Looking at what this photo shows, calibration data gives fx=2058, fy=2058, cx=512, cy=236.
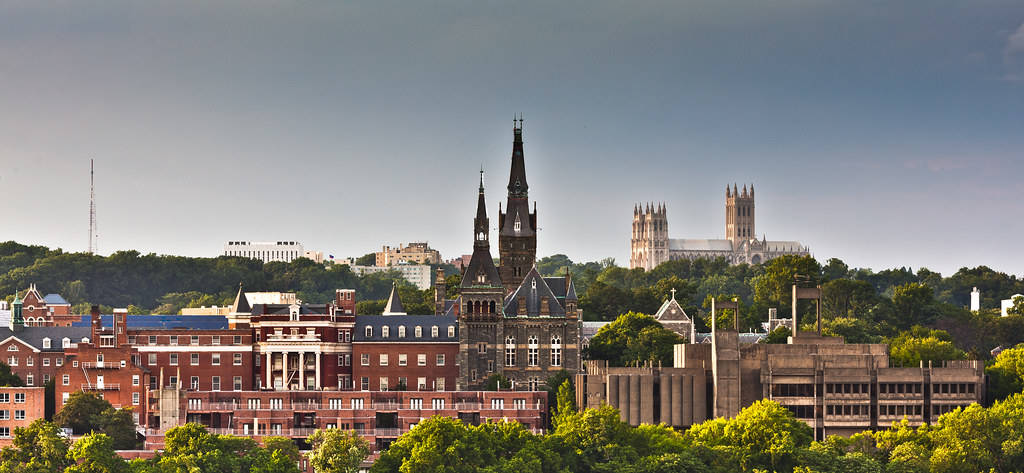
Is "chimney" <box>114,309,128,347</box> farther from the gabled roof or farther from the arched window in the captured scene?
the gabled roof

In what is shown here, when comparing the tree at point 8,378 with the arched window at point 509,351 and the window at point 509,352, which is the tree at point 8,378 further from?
the arched window at point 509,351

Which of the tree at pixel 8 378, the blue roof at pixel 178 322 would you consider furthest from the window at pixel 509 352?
the tree at pixel 8 378

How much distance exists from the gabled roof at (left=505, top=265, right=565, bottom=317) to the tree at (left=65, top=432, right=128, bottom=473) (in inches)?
1589

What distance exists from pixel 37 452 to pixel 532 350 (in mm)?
44450

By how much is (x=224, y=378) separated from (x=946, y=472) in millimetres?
63468

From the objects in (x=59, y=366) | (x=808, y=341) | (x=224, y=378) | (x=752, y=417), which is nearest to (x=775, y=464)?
(x=752, y=417)

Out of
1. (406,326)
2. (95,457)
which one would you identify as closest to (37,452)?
A: (95,457)

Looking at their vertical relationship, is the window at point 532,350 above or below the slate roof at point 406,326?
below

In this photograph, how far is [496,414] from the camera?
173m

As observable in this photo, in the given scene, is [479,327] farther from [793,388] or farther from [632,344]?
[793,388]

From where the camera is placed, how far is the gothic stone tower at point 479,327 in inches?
7082

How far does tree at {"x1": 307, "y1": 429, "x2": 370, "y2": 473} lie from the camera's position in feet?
511

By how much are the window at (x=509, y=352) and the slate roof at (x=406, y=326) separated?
15.2 feet

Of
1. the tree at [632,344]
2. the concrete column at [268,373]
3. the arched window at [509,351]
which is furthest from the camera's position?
the tree at [632,344]
